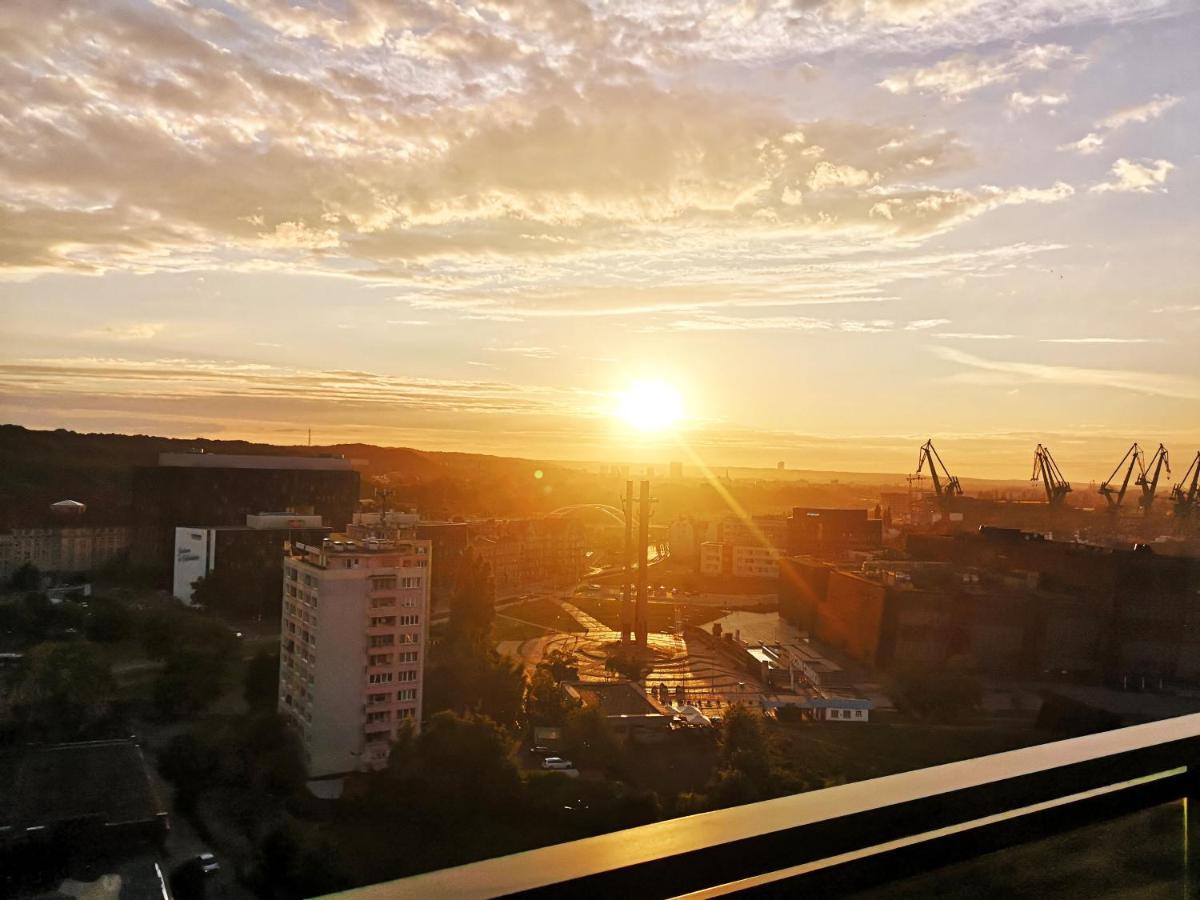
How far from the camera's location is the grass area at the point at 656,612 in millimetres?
7582

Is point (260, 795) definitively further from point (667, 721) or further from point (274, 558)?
point (274, 558)

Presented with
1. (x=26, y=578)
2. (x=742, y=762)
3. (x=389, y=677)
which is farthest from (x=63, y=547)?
(x=742, y=762)

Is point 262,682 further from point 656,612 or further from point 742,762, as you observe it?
point 656,612

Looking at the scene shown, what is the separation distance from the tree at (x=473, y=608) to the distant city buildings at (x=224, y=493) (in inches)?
99.5

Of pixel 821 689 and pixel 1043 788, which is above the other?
pixel 1043 788

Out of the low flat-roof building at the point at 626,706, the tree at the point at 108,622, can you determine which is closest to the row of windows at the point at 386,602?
the low flat-roof building at the point at 626,706

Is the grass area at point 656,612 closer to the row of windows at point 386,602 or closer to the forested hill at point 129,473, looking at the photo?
the forested hill at point 129,473

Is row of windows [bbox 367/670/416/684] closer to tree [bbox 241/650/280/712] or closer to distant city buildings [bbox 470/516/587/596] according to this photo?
tree [bbox 241/650/280/712]

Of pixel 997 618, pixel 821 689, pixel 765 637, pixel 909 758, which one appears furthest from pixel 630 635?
pixel 909 758

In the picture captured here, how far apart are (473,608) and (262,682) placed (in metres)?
1.43

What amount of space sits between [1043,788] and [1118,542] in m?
8.19

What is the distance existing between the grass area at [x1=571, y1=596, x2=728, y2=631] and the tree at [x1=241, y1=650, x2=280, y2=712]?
344 cm

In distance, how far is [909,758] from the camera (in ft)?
13.1

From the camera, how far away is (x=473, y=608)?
5277 millimetres
